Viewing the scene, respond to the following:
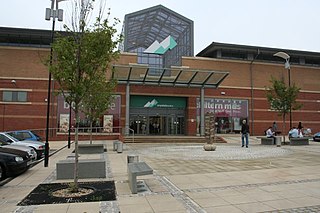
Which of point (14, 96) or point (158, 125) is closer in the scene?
point (14, 96)

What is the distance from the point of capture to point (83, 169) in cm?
886

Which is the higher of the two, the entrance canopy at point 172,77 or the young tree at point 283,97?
the entrance canopy at point 172,77

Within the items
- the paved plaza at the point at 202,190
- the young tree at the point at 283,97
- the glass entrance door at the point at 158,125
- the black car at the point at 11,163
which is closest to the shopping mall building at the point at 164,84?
the glass entrance door at the point at 158,125

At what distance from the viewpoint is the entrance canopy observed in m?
25.7

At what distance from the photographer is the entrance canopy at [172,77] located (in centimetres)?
2567

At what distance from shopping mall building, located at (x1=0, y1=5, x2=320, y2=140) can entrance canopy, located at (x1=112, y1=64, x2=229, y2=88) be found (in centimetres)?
9

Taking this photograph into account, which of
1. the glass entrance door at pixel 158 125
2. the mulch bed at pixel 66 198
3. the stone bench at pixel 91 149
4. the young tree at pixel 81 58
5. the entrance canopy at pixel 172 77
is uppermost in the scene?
the entrance canopy at pixel 172 77

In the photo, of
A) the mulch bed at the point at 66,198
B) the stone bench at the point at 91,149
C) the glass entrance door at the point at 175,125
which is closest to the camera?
the mulch bed at the point at 66,198

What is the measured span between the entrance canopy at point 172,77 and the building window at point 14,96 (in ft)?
31.6

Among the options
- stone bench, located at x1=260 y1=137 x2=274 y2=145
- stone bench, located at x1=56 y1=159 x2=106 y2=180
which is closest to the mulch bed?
stone bench, located at x1=56 y1=159 x2=106 y2=180

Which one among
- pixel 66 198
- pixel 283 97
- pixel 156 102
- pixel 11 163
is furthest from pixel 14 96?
pixel 66 198

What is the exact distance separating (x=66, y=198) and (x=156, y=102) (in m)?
24.5

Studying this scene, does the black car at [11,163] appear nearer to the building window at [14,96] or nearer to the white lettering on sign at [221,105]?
the building window at [14,96]

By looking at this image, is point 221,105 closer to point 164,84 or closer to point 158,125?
point 158,125
